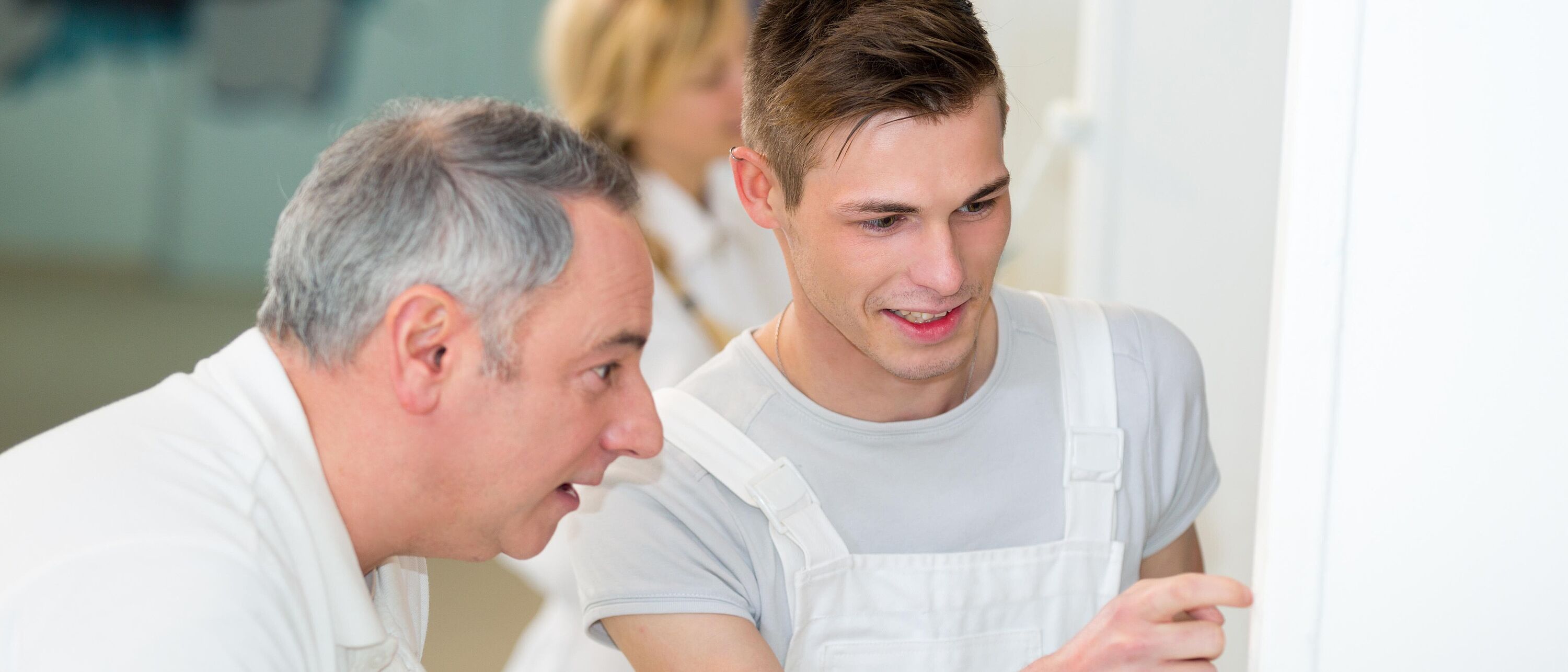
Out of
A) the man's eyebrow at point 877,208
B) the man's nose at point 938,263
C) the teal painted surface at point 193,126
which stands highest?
the teal painted surface at point 193,126

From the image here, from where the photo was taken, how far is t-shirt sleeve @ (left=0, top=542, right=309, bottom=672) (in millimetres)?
765

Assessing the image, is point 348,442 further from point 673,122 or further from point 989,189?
point 673,122

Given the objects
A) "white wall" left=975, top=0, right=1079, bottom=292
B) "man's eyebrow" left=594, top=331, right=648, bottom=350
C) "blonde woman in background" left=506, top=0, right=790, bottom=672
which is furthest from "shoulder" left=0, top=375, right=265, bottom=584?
"white wall" left=975, top=0, right=1079, bottom=292

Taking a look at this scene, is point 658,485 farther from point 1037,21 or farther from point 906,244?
point 1037,21

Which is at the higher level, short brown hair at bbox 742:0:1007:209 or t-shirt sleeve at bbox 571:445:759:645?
short brown hair at bbox 742:0:1007:209

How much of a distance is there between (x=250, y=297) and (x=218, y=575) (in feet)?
15.2

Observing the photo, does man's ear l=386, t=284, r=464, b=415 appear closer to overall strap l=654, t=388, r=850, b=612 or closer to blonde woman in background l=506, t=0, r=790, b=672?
overall strap l=654, t=388, r=850, b=612

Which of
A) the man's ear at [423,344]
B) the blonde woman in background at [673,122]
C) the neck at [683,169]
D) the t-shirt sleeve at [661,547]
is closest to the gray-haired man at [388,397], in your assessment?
the man's ear at [423,344]

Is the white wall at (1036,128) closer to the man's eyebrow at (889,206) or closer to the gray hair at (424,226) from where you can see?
the man's eyebrow at (889,206)

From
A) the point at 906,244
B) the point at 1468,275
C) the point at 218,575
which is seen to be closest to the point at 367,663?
the point at 218,575

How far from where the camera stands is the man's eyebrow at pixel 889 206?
3.73 feet

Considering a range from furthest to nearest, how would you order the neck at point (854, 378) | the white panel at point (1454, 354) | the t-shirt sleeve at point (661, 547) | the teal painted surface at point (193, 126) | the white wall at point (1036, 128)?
the teal painted surface at point (193, 126) < the white wall at point (1036, 128) < the neck at point (854, 378) < the t-shirt sleeve at point (661, 547) < the white panel at point (1454, 354)

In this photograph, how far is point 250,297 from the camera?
5133 mm

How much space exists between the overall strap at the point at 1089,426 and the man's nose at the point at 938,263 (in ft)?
0.63
